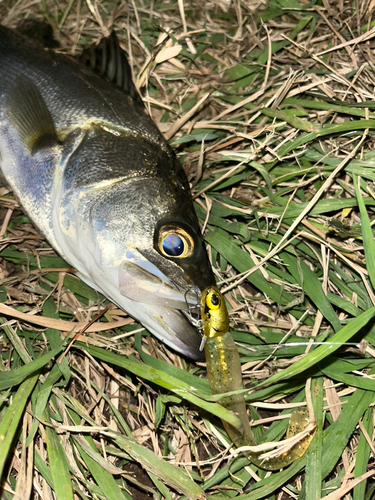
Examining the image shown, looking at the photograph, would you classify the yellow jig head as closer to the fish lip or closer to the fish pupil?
the fish lip

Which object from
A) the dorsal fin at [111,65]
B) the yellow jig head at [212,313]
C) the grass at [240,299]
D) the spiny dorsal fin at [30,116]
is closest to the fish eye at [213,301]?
the yellow jig head at [212,313]

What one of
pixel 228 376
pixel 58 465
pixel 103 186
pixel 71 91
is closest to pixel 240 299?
A: pixel 228 376

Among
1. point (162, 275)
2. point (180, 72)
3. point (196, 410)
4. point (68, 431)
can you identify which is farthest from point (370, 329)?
point (180, 72)

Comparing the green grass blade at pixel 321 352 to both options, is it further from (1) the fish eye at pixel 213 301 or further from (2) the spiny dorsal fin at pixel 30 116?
(2) the spiny dorsal fin at pixel 30 116

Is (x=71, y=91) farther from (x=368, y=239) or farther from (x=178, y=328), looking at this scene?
(x=368, y=239)

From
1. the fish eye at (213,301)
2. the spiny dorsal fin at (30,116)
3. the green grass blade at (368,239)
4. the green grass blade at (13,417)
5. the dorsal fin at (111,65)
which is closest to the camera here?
the green grass blade at (13,417)
